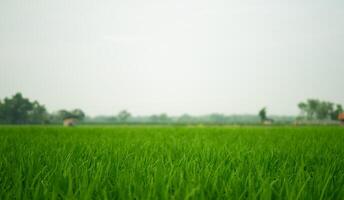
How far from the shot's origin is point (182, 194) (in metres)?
1.20

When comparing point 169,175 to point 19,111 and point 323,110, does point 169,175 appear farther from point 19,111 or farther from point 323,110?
point 323,110

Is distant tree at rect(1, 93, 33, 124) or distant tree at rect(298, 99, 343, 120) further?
distant tree at rect(298, 99, 343, 120)

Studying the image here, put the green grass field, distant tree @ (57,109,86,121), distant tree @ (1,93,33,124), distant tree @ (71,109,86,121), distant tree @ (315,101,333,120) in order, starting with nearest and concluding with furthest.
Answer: the green grass field → distant tree @ (1,93,33,124) → distant tree @ (57,109,86,121) → distant tree @ (71,109,86,121) → distant tree @ (315,101,333,120)

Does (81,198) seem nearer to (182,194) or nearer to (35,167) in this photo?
(182,194)

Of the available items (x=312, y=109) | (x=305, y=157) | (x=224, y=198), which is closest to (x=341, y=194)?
(x=224, y=198)

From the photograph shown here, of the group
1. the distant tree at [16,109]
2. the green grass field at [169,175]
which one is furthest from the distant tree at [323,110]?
the green grass field at [169,175]

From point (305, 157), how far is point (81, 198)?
262 cm

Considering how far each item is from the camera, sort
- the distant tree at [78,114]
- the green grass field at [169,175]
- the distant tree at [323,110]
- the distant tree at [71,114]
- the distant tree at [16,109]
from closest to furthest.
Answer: the green grass field at [169,175] < the distant tree at [16,109] < the distant tree at [71,114] < the distant tree at [78,114] < the distant tree at [323,110]

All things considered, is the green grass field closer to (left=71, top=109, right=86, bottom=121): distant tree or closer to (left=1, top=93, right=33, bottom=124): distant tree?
(left=1, top=93, right=33, bottom=124): distant tree

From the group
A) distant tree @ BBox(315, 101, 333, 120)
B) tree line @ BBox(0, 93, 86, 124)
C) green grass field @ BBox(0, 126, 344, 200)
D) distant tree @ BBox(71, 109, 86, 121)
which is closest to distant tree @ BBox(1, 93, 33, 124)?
tree line @ BBox(0, 93, 86, 124)

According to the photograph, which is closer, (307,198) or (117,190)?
(307,198)

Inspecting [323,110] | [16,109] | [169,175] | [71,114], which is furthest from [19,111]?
[323,110]

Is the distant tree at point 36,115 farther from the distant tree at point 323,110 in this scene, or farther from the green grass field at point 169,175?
the distant tree at point 323,110

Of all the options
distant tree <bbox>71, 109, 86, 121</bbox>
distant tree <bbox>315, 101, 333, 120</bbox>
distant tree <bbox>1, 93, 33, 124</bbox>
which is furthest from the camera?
distant tree <bbox>315, 101, 333, 120</bbox>
